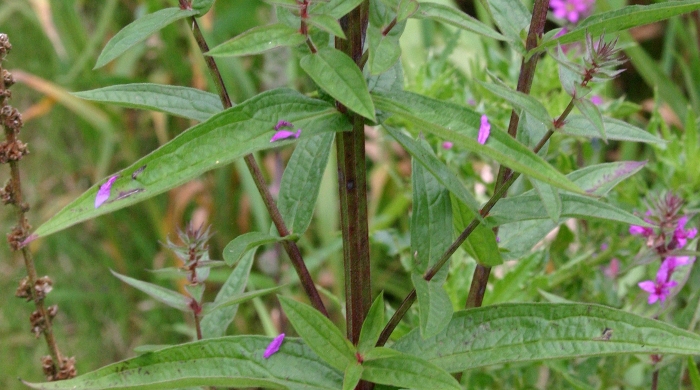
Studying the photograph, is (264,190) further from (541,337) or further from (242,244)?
(541,337)

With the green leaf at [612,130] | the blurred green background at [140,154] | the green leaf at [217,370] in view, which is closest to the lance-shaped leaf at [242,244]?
the green leaf at [217,370]

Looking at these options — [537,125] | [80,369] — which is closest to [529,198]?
[537,125]

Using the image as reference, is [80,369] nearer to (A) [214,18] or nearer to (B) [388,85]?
(A) [214,18]

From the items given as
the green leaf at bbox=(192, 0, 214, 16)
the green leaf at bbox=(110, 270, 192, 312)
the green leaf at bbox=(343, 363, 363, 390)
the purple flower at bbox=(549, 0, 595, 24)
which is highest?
the purple flower at bbox=(549, 0, 595, 24)

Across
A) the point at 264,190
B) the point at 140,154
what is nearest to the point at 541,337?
the point at 264,190

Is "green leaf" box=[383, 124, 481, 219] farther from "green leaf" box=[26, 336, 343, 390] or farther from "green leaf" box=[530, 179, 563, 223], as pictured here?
"green leaf" box=[26, 336, 343, 390]

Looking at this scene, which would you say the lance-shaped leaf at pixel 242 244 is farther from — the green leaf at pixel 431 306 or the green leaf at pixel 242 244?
the green leaf at pixel 431 306

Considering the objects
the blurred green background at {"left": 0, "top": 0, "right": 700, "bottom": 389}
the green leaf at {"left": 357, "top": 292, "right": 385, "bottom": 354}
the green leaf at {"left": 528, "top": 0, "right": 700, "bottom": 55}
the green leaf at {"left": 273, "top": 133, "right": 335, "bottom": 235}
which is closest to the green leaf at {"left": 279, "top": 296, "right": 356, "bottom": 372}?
the green leaf at {"left": 357, "top": 292, "right": 385, "bottom": 354}
